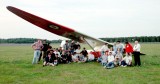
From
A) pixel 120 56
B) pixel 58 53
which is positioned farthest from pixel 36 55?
pixel 120 56

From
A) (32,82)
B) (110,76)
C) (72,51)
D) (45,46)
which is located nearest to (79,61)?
(72,51)

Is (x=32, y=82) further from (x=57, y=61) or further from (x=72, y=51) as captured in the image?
(x=72, y=51)

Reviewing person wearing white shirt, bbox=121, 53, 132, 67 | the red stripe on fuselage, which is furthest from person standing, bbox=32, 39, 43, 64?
person wearing white shirt, bbox=121, 53, 132, 67

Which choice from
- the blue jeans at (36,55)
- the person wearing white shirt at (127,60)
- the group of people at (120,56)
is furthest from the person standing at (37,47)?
the person wearing white shirt at (127,60)

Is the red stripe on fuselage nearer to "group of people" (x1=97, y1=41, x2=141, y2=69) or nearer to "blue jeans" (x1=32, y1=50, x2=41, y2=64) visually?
"blue jeans" (x1=32, y1=50, x2=41, y2=64)

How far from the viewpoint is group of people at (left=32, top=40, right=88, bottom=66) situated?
45.0 ft

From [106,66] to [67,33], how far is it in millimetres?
3329

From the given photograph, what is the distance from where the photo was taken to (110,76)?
979 centimetres

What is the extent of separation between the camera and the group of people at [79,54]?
12828 mm

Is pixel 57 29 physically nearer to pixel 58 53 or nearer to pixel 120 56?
pixel 58 53

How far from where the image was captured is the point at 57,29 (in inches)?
577

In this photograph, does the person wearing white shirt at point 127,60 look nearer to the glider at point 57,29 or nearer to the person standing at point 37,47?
the glider at point 57,29

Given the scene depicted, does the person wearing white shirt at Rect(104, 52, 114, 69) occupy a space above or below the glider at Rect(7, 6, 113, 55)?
below

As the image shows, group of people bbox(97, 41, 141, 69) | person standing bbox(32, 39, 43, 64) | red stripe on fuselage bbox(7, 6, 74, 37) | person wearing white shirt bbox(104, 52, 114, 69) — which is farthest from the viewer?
person standing bbox(32, 39, 43, 64)
